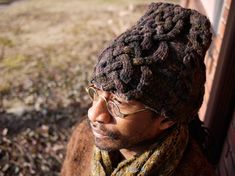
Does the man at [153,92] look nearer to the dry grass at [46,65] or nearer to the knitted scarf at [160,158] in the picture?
the knitted scarf at [160,158]

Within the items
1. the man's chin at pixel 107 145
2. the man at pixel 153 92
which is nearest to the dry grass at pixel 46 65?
the man's chin at pixel 107 145

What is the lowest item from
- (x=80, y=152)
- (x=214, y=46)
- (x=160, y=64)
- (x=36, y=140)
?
(x=36, y=140)

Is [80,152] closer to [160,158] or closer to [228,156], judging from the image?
[160,158]

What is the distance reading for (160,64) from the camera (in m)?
1.92

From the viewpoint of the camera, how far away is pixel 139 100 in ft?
6.42

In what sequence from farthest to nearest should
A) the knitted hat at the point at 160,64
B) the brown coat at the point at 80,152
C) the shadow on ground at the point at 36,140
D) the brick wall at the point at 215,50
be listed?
the shadow on ground at the point at 36,140
the brick wall at the point at 215,50
the brown coat at the point at 80,152
the knitted hat at the point at 160,64

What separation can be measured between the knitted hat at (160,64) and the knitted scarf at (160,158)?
162 millimetres

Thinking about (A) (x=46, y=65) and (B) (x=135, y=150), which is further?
(A) (x=46, y=65)

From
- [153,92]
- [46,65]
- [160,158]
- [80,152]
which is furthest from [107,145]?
[46,65]

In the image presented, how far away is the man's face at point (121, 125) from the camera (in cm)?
202

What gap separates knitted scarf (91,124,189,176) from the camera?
2123mm

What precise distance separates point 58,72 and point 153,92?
13.3 ft

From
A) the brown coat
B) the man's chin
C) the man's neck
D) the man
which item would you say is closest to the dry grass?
the brown coat

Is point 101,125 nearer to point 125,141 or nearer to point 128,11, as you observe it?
point 125,141
